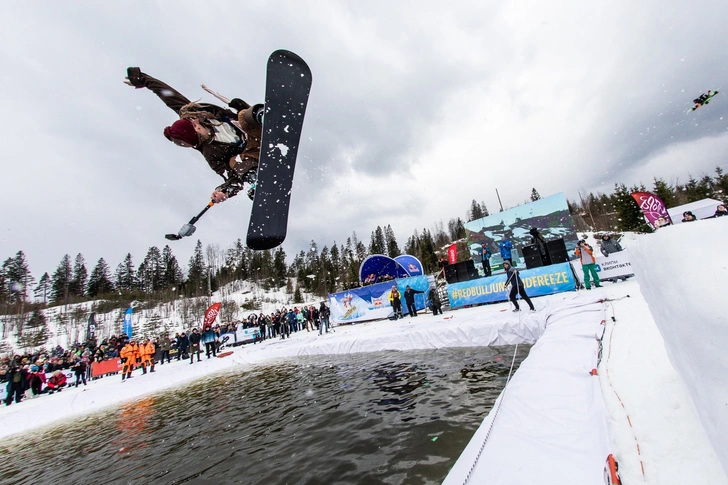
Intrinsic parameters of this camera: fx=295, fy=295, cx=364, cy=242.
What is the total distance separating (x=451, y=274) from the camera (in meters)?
13.7

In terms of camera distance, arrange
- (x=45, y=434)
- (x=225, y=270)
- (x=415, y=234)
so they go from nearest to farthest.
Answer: (x=45, y=434), (x=225, y=270), (x=415, y=234)

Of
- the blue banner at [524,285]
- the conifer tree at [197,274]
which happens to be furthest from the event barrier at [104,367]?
the conifer tree at [197,274]

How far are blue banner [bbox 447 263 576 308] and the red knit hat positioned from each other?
435 inches

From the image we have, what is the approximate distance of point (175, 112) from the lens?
4980 mm

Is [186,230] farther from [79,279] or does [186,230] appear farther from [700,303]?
[79,279]

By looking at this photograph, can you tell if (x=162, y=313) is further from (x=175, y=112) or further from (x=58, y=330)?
(x=175, y=112)

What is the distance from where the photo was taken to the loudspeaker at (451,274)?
1356 cm

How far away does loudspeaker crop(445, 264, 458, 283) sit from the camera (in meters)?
13.6

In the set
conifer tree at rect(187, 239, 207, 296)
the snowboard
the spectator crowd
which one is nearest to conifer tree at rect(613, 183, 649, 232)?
the spectator crowd

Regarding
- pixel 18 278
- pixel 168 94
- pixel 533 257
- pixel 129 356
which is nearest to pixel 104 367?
pixel 129 356

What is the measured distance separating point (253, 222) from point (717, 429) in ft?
14.7

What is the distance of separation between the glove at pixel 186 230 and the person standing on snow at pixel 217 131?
652 mm

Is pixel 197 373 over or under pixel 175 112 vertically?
under

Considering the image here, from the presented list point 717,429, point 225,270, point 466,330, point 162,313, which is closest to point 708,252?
point 717,429
